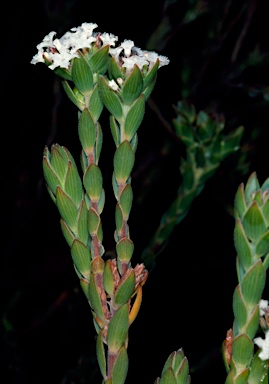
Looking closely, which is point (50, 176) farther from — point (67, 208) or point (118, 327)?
point (118, 327)

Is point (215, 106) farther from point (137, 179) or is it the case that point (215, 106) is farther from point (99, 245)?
point (99, 245)

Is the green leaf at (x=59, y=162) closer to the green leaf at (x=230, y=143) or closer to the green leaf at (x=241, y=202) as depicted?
the green leaf at (x=241, y=202)

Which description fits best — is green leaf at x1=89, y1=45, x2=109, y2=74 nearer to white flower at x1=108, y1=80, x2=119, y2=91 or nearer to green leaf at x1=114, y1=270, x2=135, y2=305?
white flower at x1=108, y1=80, x2=119, y2=91

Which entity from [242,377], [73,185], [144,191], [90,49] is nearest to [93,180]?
[73,185]

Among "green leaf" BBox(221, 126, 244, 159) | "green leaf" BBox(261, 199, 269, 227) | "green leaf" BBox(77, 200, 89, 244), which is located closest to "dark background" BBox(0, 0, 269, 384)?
"green leaf" BBox(221, 126, 244, 159)

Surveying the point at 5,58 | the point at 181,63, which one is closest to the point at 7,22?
the point at 5,58

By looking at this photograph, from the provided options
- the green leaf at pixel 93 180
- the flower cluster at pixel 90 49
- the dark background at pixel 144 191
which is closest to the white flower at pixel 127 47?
Answer: the flower cluster at pixel 90 49

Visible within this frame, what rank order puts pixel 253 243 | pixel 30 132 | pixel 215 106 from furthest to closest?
pixel 30 132 → pixel 215 106 → pixel 253 243
